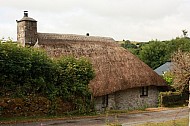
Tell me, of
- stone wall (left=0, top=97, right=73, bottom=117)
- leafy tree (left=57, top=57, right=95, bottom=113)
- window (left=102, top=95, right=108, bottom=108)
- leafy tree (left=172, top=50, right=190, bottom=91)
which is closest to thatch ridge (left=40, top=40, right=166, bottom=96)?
window (left=102, top=95, right=108, bottom=108)

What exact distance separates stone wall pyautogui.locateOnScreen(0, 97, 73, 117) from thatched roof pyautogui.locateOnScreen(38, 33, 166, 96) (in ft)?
18.2

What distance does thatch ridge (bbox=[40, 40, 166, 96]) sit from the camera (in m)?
26.4

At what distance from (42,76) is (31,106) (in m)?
2.15

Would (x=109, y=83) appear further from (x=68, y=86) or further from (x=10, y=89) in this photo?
(x=10, y=89)

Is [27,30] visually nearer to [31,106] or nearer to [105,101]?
[105,101]

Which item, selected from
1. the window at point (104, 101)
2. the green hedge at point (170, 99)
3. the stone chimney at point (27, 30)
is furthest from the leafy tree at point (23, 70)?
the stone chimney at point (27, 30)

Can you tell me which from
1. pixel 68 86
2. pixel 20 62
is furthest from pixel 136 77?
pixel 20 62

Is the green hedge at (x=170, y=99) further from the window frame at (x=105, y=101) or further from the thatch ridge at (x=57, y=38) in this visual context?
the thatch ridge at (x=57, y=38)

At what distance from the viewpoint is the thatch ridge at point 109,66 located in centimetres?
2639

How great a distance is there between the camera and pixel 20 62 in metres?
18.7

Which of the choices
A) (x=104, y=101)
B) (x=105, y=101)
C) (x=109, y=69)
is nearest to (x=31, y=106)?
(x=104, y=101)

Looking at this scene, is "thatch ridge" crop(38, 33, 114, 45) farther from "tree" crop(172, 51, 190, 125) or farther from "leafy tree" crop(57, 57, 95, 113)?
"tree" crop(172, 51, 190, 125)

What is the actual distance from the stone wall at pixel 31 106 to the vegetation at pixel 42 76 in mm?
369

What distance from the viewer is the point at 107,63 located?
2875 centimetres
